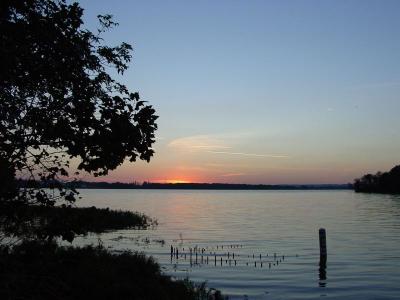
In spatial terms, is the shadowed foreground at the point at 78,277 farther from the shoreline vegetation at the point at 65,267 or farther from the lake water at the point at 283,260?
the lake water at the point at 283,260

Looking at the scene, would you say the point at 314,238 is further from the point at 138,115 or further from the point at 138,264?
the point at 138,115

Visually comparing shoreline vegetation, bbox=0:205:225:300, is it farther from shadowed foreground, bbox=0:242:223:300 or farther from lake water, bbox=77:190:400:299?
lake water, bbox=77:190:400:299

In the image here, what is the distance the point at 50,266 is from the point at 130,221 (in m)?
50.2

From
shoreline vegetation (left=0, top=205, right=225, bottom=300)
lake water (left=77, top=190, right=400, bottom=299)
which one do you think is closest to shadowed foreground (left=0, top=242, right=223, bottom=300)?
shoreline vegetation (left=0, top=205, right=225, bottom=300)

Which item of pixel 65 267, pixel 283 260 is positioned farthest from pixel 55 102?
pixel 283 260

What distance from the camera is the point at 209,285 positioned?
2508 cm

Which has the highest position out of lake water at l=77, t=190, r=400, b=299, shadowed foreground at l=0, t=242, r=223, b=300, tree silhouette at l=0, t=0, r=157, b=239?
tree silhouette at l=0, t=0, r=157, b=239

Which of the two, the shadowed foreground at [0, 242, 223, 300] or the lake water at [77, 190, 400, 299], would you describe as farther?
the lake water at [77, 190, 400, 299]

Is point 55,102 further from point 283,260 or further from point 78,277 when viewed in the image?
point 283,260

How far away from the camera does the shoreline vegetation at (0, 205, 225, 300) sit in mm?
9031

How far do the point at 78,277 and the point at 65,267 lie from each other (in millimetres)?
516

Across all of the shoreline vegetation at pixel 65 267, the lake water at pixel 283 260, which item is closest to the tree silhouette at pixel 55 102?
the shoreline vegetation at pixel 65 267

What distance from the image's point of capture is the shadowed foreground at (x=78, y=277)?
407 inches

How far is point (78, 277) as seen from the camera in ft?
49.2
